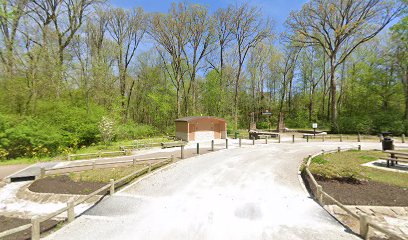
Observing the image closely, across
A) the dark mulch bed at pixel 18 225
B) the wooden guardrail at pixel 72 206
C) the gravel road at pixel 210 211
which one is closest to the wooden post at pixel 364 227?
the gravel road at pixel 210 211

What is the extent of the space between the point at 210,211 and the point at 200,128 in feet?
58.3

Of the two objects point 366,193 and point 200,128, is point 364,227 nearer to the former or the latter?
point 366,193

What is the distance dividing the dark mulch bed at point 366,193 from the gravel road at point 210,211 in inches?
46.2

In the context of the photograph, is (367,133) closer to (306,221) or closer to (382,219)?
(382,219)

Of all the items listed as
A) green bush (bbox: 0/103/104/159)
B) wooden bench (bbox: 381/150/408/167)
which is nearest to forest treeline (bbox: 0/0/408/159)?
green bush (bbox: 0/103/104/159)

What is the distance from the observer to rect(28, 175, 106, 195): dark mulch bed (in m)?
8.78

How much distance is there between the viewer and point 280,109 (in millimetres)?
45625

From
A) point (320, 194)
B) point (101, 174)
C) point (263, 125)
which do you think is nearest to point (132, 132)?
point (101, 174)

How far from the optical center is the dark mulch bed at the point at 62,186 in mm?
8781

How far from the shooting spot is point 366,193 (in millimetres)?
7855

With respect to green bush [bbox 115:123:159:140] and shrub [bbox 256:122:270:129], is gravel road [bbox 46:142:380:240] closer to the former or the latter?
green bush [bbox 115:123:159:140]

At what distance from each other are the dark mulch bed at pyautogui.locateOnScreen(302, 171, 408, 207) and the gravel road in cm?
117

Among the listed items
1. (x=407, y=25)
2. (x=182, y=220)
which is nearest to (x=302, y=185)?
(x=182, y=220)

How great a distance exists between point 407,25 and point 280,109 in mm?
24870
